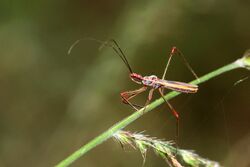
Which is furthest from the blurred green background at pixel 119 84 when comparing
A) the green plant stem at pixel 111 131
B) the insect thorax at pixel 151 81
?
the green plant stem at pixel 111 131

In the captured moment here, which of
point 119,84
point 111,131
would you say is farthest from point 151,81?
point 119,84

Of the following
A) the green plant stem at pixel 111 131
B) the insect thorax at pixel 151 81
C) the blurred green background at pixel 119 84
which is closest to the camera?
the green plant stem at pixel 111 131

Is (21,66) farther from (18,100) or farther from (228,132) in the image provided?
(228,132)

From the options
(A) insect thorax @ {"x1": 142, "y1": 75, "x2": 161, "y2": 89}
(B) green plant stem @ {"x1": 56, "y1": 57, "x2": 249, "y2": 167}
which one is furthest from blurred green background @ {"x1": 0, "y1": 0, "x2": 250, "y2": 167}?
(B) green plant stem @ {"x1": 56, "y1": 57, "x2": 249, "y2": 167}

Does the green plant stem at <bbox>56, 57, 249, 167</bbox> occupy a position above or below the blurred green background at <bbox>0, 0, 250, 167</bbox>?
below

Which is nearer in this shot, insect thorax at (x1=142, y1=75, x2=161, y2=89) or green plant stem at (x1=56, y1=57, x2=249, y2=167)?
green plant stem at (x1=56, y1=57, x2=249, y2=167)

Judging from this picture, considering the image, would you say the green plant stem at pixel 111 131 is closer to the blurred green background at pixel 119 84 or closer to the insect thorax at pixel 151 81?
the insect thorax at pixel 151 81

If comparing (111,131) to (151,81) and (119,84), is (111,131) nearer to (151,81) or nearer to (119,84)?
(151,81)

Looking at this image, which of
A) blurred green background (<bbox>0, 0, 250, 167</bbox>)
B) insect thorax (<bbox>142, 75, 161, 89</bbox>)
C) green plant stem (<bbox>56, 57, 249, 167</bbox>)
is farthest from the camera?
blurred green background (<bbox>0, 0, 250, 167</bbox>)

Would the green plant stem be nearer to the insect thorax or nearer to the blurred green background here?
the insect thorax
